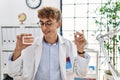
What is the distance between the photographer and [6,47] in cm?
344

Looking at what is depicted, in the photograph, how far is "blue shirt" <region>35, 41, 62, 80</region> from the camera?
1872 millimetres

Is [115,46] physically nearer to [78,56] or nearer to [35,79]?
[78,56]

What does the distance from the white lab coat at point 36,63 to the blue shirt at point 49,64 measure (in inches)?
1.6

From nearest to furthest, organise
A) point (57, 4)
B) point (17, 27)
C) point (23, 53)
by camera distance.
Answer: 1. point (23, 53)
2. point (17, 27)
3. point (57, 4)

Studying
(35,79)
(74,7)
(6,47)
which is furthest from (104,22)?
(35,79)

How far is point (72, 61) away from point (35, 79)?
→ 382mm

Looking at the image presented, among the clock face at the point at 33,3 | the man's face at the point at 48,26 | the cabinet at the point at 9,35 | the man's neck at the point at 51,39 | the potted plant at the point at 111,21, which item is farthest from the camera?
the clock face at the point at 33,3

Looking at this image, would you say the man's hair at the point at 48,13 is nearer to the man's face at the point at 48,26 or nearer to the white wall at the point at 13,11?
the man's face at the point at 48,26

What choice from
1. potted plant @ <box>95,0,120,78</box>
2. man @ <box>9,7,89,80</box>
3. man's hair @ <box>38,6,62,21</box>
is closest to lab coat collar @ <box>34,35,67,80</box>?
man @ <box>9,7,89,80</box>

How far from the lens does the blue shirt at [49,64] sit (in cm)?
187

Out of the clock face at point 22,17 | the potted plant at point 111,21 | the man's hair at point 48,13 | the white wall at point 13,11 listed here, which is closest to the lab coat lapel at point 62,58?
the man's hair at point 48,13

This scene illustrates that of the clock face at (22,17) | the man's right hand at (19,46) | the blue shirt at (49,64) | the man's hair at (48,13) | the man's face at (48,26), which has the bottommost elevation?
the blue shirt at (49,64)

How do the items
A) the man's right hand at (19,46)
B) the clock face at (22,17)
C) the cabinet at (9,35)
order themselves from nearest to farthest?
the man's right hand at (19,46), the cabinet at (9,35), the clock face at (22,17)

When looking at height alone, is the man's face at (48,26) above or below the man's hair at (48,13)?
below
